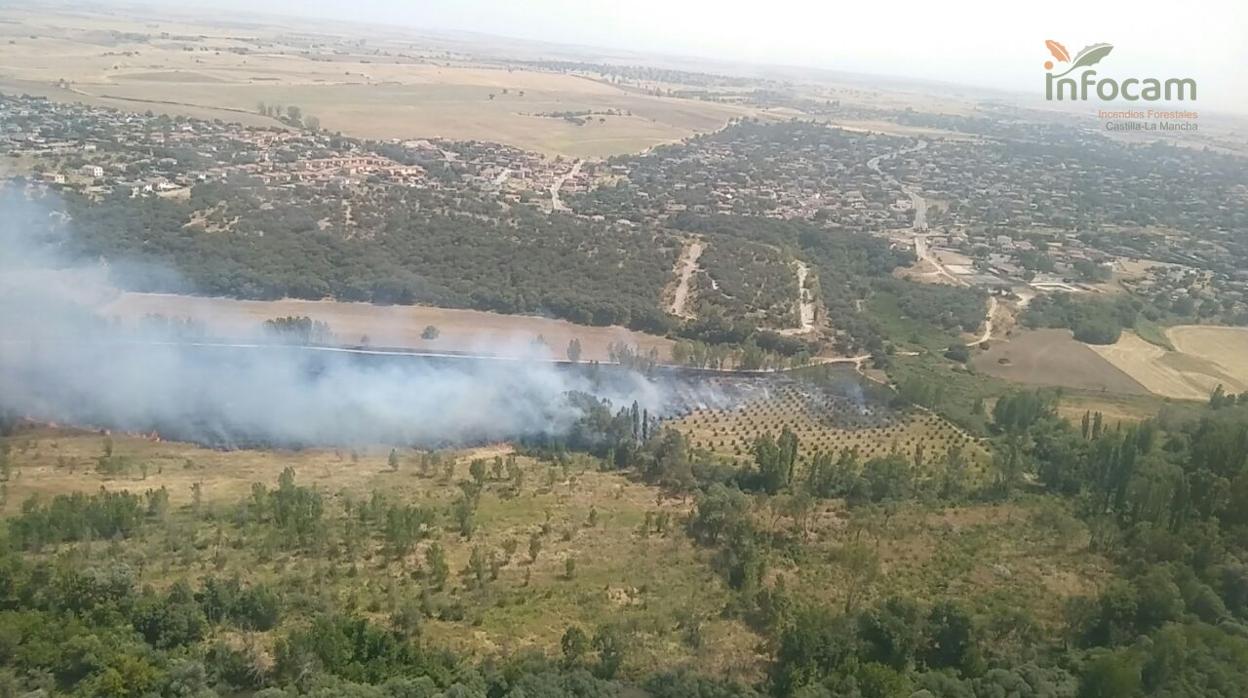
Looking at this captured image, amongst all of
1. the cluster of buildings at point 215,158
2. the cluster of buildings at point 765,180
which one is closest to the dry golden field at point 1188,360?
the cluster of buildings at point 765,180

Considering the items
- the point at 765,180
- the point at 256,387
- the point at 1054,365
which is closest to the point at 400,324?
the point at 256,387

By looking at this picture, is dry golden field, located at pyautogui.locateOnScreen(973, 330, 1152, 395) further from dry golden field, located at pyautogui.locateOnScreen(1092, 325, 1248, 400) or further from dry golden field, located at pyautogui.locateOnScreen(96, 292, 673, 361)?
dry golden field, located at pyautogui.locateOnScreen(96, 292, 673, 361)

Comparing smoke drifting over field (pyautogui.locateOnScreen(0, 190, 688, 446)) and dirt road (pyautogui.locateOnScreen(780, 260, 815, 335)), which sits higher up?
dirt road (pyautogui.locateOnScreen(780, 260, 815, 335))

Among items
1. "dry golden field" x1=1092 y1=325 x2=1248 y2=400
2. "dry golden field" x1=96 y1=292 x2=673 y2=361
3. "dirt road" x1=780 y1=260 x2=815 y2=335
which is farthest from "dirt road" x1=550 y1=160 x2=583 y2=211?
"dry golden field" x1=1092 y1=325 x2=1248 y2=400

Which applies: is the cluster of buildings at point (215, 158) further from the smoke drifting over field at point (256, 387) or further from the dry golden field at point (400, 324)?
the smoke drifting over field at point (256, 387)

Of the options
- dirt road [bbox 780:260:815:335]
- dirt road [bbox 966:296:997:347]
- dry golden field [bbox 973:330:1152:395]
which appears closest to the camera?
dry golden field [bbox 973:330:1152:395]

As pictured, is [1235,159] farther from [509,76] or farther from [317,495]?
[317,495]
